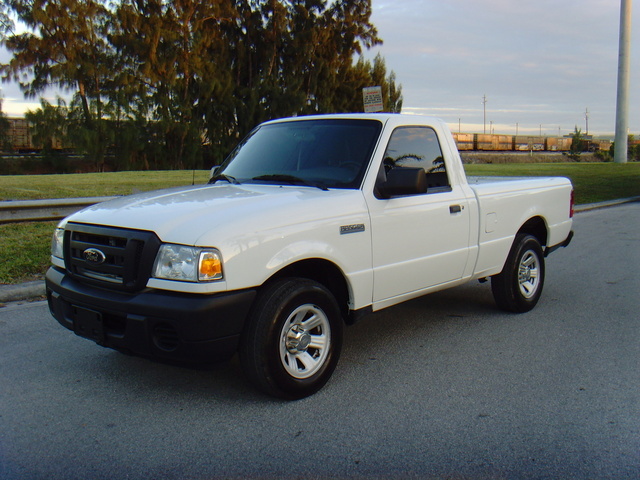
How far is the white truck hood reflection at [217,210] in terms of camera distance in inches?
141

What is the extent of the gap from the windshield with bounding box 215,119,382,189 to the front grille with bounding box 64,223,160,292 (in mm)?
1343

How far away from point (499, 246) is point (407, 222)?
56.9 inches

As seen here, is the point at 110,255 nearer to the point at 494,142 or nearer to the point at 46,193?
the point at 46,193

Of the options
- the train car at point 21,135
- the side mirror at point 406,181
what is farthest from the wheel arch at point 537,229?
the train car at point 21,135

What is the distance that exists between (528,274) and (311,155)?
2.70 metres

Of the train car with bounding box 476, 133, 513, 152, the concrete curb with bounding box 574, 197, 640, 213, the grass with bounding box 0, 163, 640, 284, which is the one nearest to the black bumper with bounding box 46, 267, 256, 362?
the grass with bounding box 0, 163, 640, 284

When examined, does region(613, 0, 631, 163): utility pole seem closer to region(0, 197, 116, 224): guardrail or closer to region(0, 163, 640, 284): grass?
region(0, 163, 640, 284): grass

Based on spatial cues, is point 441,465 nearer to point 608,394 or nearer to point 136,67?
point 608,394

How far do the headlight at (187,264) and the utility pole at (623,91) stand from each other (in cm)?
4579

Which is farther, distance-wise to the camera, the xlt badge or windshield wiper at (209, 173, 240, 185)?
windshield wiper at (209, 173, 240, 185)

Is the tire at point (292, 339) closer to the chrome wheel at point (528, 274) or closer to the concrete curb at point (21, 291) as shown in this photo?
the chrome wheel at point (528, 274)

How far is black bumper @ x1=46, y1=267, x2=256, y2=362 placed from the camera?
347 cm

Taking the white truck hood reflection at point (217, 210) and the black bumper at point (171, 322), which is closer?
the black bumper at point (171, 322)

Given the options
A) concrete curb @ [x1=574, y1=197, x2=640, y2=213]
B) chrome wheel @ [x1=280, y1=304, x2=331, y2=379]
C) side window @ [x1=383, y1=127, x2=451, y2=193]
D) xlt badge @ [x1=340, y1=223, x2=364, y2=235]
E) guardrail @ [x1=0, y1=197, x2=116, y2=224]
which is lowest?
concrete curb @ [x1=574, y1=197, x2=640, y2=213]
